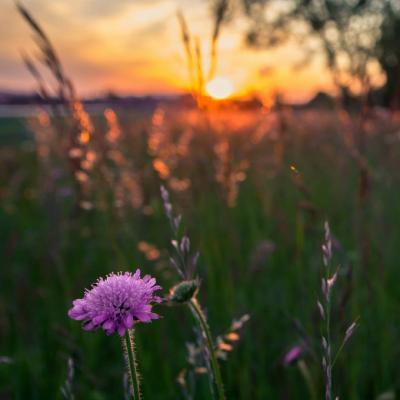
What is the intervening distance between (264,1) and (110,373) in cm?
2557

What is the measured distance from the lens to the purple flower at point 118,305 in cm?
69

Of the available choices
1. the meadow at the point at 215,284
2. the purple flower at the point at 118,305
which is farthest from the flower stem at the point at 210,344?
the meadow at the point at 215,284

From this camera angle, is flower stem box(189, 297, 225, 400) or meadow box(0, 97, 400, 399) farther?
meadow box(0, 97, 400, 399)

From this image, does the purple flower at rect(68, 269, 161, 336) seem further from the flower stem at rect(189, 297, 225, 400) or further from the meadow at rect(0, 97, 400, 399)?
the meadow at rect(0, 97, 400, 399)

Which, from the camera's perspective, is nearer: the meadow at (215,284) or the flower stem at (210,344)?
the flower stem at (210,344)

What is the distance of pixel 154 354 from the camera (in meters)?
2.13

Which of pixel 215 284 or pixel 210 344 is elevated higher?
pixel 215 284

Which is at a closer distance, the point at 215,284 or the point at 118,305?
the point at 118,305

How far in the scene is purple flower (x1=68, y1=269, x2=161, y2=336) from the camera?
2.25ft

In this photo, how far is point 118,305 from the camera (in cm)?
72

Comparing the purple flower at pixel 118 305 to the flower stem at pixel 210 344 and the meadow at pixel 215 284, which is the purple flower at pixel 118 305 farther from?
the meadow at pixel 215 284

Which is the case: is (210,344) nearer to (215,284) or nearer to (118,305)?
(118,305)

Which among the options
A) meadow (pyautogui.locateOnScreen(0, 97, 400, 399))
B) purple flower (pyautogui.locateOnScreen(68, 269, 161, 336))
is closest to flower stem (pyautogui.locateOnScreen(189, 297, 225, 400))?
purple flower (pyautogui.locateOnScreen(68, 269, 161, 336))

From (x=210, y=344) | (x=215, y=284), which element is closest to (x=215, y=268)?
(x=215, y=284)
